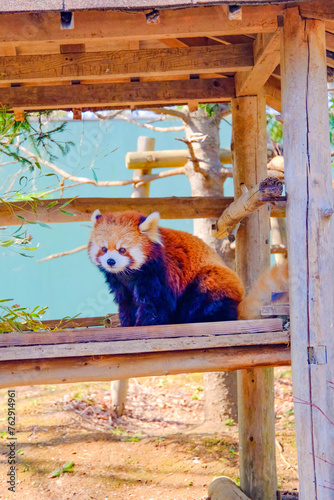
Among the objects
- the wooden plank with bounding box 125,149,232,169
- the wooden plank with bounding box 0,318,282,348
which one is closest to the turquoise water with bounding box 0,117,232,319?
the wooden plank with bounding box 125,149,232,169

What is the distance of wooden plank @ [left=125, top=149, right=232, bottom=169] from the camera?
6621mm

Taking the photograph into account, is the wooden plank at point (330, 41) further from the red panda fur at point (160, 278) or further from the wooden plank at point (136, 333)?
the wooden plank at point (136, 333)

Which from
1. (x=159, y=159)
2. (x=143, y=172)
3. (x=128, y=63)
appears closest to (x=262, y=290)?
(x=128, y=63)

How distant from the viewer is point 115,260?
A: 3.08 m

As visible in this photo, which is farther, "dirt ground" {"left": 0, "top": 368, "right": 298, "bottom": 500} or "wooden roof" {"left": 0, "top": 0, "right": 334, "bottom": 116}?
"dirt ground" {"left": 0, "top": 368, "right": 298, "bottom": 500}

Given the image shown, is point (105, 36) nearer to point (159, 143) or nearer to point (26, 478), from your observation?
point (26, 478)

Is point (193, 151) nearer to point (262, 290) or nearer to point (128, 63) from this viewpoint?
point (128, 63)

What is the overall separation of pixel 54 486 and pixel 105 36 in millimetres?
3570

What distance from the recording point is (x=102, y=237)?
320cm

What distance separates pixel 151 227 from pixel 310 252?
102 centimetres

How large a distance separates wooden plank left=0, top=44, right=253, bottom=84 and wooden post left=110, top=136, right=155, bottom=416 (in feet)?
10.5

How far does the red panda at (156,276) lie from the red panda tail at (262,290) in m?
0.07

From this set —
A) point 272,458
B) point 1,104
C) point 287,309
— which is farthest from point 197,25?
point 272,458

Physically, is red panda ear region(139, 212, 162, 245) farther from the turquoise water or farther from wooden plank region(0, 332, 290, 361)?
the turquoise water
